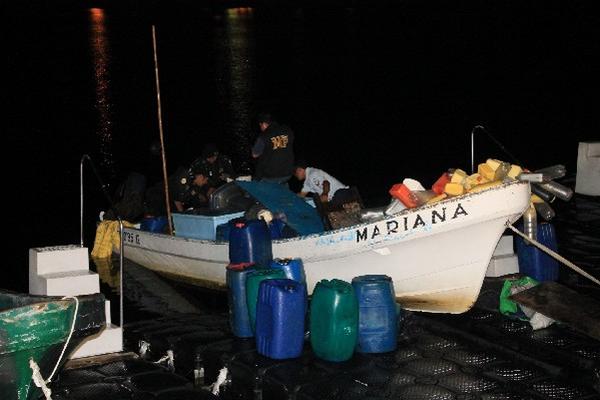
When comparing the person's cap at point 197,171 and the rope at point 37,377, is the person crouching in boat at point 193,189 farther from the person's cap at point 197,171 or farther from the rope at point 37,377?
the rope at point 37,377

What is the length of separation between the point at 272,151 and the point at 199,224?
65.9 inches

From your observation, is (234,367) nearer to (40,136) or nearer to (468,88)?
(40,136)

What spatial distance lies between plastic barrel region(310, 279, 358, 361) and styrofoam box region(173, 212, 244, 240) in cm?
405

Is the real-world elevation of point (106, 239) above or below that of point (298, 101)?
below

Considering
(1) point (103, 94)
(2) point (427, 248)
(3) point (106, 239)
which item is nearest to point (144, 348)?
(2) point (427, 248)

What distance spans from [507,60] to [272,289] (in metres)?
51.6

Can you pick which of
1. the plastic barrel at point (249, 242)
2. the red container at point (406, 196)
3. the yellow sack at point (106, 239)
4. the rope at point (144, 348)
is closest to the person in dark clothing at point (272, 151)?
the yellow sack at point (106, 239)

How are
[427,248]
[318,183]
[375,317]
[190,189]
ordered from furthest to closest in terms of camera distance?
[190,189]
[318,183]
[427,248]
[375,317]

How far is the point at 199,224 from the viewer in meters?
13.3

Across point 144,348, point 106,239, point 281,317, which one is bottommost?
point 144,348

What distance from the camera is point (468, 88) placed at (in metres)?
45.3

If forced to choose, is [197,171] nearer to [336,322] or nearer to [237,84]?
[336,322]

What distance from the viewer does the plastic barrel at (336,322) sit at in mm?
9148

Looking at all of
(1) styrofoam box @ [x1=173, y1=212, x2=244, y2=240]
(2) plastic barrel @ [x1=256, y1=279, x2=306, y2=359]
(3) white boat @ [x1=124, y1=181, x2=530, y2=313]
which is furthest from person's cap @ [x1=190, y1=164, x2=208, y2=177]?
(2) plastic barrel @ [x1=256, y1=279, x2=306, y2=359]
